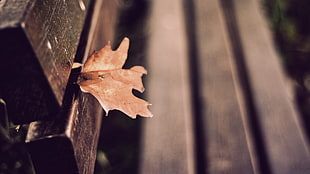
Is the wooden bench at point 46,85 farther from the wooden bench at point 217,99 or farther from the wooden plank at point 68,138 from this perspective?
the wooden bench at point 217,99

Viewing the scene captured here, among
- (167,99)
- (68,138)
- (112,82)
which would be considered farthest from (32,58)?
(167,99)

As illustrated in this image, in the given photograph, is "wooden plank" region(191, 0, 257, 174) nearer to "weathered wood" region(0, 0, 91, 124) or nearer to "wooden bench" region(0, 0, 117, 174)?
"wooden bench" region(0, 0, 117, 174)

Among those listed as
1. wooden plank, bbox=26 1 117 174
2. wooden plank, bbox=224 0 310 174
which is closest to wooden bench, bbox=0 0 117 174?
wooden plank, bbox=26 1 117 174

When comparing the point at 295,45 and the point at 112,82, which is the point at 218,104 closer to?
the point at 112,82

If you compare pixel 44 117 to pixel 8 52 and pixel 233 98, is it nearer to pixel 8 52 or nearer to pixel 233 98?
pixel 8 52

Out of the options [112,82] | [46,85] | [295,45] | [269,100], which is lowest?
[295,45]

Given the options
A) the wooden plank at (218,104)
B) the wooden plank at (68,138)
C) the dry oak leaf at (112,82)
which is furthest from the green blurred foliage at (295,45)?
the wooden plank at (68,138)
